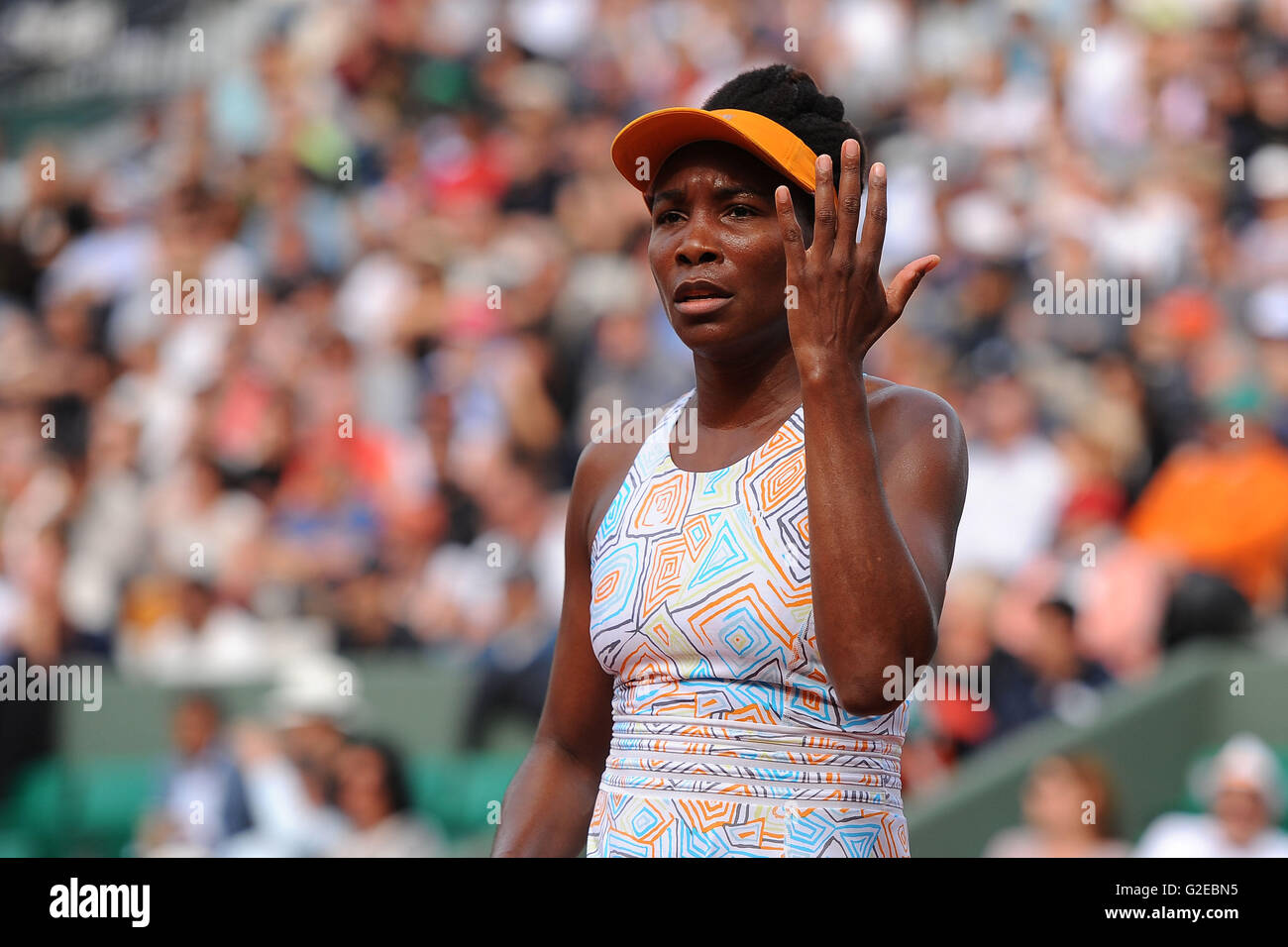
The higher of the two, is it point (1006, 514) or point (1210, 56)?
point (1210, 56)

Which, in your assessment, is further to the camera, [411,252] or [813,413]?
[411,252]

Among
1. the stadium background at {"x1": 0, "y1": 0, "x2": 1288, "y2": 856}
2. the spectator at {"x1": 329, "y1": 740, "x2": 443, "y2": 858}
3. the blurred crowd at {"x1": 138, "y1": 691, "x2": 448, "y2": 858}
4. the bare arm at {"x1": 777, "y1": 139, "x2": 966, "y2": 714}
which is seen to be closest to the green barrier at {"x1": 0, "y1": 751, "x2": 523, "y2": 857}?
the stadium background at {"x1": 0, "y1": 0, "x2": 1288, "y2": 856}

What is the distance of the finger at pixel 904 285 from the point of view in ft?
6.85

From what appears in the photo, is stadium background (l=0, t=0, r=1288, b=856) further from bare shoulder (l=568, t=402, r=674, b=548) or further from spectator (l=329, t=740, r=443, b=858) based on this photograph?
bare shoulder (l=568, t=402, r=674, b=548)

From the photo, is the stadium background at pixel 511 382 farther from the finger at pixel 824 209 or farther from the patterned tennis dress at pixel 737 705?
the finger at pixel 824 209

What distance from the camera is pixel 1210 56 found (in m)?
8.35

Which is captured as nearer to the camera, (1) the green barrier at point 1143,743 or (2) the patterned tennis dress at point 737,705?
(2) the patterned tennis dress at point 737,705

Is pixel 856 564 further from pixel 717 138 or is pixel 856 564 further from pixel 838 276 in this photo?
pixel 717 138

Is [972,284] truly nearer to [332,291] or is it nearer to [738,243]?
[332,291]

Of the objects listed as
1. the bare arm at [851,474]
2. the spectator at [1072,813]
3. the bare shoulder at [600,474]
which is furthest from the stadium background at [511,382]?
the bare arm at [851,474]

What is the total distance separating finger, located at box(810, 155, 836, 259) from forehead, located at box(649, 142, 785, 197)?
26 centimetres

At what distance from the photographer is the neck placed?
2398 millimetres
